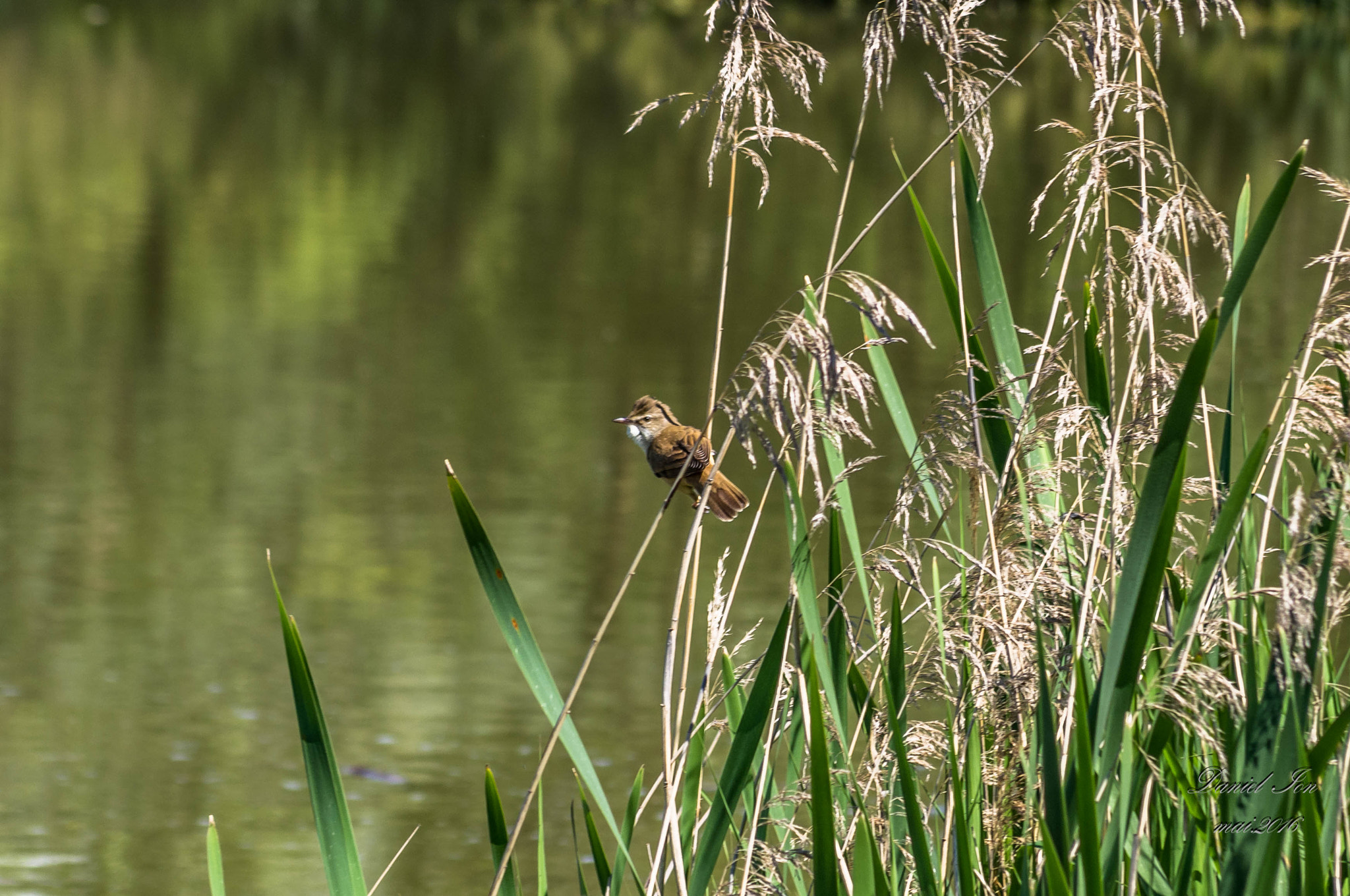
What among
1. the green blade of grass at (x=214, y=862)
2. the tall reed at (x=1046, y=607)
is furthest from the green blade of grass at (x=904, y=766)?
the green blade of grass at (x=214, y=862)

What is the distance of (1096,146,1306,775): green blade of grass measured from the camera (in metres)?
1.21

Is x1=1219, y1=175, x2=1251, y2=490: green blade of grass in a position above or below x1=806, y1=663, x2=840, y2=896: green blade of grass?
above

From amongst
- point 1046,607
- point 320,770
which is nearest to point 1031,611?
point 1046,607

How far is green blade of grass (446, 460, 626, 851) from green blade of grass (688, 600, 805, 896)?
0.29ft

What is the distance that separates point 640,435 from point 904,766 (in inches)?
29.7

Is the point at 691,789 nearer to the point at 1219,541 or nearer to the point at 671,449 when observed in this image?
the point at 671,449

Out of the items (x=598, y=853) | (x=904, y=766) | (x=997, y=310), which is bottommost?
(x=598, y=853)

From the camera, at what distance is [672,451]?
1893mm

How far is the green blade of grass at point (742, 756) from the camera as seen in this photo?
4.72ft

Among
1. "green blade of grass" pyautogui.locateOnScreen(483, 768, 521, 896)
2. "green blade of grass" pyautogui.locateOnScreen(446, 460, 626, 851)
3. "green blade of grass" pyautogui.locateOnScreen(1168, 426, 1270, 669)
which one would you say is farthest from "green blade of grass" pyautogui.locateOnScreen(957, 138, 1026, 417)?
"green blade of grass" pyautogui.locateOnScreen(483, 768, 521, 896)

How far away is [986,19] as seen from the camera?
21984 millimetres

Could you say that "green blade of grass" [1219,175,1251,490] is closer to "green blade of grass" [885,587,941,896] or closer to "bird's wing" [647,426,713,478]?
"green blade of grass" [885,587,941,896]

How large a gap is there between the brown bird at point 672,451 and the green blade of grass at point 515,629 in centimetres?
29

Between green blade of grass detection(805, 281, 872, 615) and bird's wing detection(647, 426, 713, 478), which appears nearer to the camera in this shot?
green blade of grass detection(805, 281, 872, 615)
